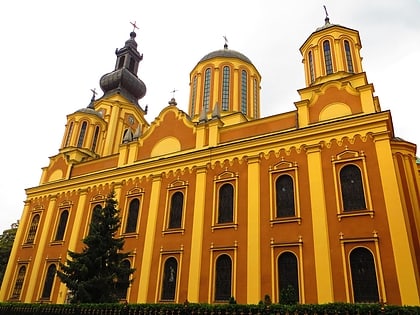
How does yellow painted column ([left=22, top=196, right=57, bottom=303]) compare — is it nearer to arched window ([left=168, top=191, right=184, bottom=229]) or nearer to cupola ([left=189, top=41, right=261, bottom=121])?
arched window ([left=168, top=191, right=184, bottom=229])

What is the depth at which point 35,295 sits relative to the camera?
70.1 feet

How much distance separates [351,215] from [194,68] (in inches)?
711

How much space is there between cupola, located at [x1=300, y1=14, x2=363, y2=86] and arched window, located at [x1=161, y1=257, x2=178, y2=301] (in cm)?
1223

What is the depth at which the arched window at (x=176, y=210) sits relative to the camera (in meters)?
18.6

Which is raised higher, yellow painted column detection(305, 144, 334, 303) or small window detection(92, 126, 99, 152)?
small window detection(92, 126, 99, 152)

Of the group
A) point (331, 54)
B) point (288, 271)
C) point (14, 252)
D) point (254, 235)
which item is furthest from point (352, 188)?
point (14, 252)

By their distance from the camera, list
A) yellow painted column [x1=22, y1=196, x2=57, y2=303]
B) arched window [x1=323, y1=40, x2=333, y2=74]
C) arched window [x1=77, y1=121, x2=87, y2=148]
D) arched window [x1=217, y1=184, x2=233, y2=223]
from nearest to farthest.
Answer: arched window [x1=217, y1=184, x2=233, y2=223]
arched window [x1=323, y1=40, x2=333, y2=74]
yellow painted column [x1=22, y1=196, x2=57, y2=303]
arched window [x1=77, y1=121, x2=87, y2=148]

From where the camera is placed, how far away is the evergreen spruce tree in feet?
45.2

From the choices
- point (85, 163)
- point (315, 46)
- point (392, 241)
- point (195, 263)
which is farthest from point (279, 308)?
point (85, 163)

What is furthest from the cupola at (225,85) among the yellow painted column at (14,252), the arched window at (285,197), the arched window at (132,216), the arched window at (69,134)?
the yellow painted column at (14,252)

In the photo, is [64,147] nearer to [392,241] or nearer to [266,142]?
[266,142]

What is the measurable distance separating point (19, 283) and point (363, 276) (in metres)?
21.4

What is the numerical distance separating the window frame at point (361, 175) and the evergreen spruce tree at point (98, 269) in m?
9.35

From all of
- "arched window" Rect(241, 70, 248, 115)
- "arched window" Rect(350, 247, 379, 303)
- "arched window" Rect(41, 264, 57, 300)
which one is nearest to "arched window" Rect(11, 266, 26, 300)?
"arched window" Rect(41, 264, 57, 300)
